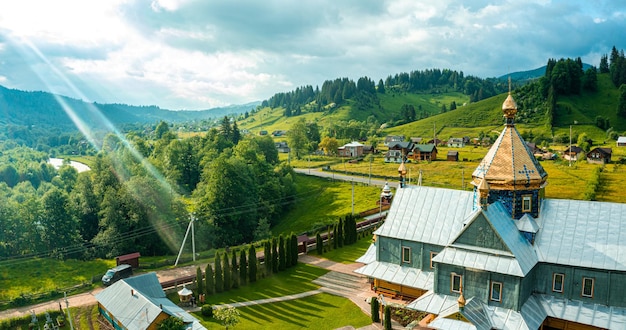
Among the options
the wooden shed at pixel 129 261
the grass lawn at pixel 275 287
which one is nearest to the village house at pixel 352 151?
the grass lawn at pixel 275 287

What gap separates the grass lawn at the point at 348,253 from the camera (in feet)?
121

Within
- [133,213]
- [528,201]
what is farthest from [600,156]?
[133,213]

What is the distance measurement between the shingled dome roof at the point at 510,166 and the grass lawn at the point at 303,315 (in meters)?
11.6

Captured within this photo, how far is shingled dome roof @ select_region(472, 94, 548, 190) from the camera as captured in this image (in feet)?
84.0

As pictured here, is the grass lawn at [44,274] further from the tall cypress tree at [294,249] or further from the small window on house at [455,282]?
the small window on house at [455,282]

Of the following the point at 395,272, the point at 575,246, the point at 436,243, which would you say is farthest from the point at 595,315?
the point at 395,272

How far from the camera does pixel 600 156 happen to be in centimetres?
8031

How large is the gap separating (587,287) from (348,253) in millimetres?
19456

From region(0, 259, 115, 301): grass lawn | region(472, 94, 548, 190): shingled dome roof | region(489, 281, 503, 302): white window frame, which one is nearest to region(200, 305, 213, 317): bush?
region(0, 259, 115, 301): grass lawn

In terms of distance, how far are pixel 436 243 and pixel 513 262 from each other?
17.3ft

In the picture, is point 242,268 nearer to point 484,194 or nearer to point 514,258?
point 484,194

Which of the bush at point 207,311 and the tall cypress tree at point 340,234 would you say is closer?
the bush at point 207,311

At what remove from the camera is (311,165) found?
325 ft

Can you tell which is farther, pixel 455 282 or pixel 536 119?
pixel 536 119
